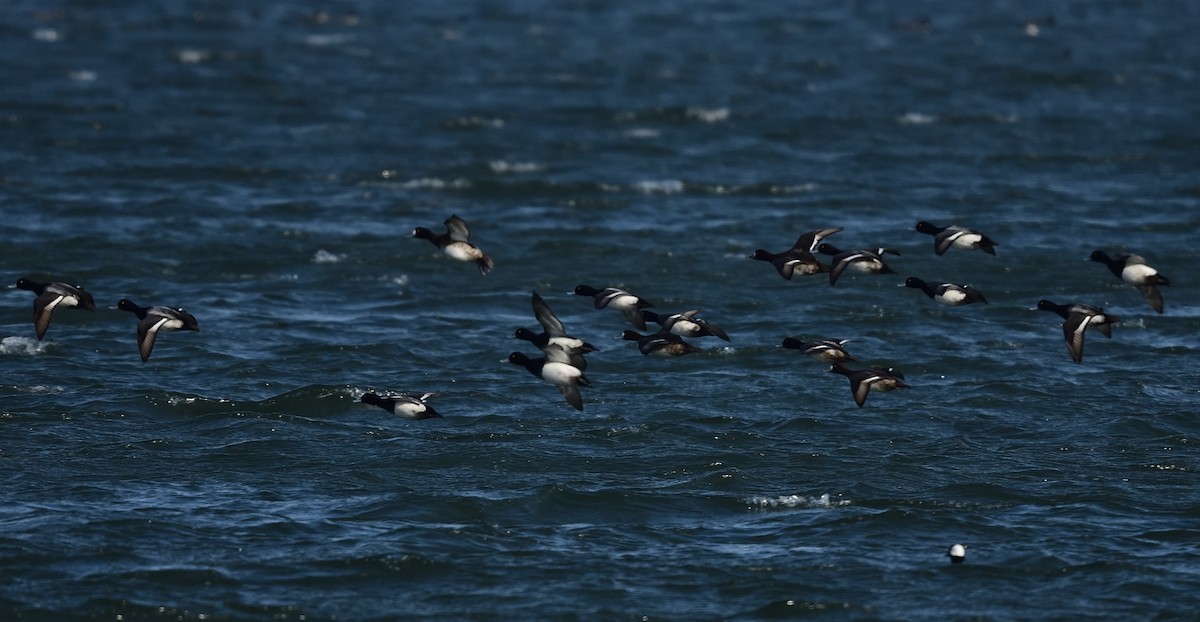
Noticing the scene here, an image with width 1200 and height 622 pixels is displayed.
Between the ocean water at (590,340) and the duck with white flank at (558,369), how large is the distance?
67.1 inches

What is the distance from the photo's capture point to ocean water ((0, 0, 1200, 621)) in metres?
21.5

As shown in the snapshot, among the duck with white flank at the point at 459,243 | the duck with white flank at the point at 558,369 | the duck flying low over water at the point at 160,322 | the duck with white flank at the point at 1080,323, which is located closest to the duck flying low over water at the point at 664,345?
the duck with white flank at the point at 558,369

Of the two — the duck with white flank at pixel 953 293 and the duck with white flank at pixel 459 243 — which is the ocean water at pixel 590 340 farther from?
the duck with white flank at pixel 459 243

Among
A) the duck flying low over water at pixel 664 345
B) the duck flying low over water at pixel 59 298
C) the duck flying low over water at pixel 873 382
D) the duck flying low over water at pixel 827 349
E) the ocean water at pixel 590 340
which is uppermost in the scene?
the duck flying low over water at pixel 59 298

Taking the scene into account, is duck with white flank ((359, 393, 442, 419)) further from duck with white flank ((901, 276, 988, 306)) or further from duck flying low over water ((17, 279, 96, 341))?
duck with white flank ((901, 276, 988, 306))

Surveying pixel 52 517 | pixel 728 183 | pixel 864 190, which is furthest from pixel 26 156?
pixel 52 517

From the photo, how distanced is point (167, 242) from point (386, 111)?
15.3 meters

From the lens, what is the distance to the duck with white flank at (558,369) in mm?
22875

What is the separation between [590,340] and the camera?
1238 inches

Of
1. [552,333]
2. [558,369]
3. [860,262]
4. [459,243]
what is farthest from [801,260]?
[459,243]

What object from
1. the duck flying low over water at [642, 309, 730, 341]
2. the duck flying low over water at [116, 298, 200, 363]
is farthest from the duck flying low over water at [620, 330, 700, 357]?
the duck flying low over water at [116, 298, 200, 363]

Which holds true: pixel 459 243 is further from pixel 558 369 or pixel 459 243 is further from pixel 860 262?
pixel 860 262

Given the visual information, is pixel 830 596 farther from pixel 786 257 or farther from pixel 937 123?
pixel 937 123

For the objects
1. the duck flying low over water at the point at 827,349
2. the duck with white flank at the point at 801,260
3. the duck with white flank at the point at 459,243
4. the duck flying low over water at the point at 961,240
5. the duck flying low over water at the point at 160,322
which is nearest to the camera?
the duck flying low over water at the point at 827,349
